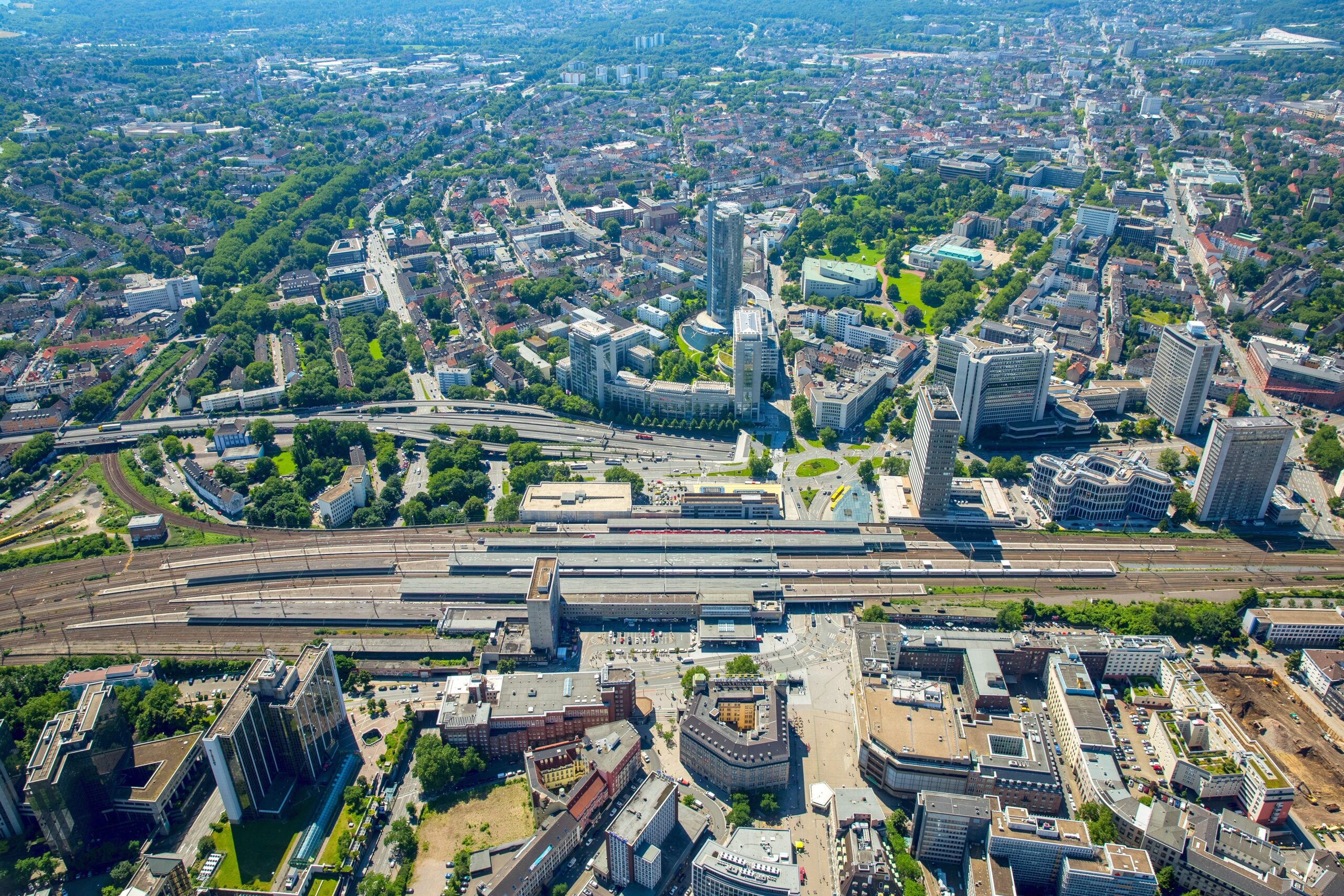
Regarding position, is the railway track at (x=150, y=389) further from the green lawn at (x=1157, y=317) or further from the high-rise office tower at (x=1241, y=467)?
the green lawn at (x=1157, y=317)

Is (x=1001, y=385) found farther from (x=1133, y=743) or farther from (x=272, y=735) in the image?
(x=272, y=735)

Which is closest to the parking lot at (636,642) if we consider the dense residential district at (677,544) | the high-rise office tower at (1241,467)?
the dense residential district at (677,544)

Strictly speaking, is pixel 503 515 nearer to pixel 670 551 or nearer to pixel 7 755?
pixel 670 551

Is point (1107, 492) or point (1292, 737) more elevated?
point (1107, 492)

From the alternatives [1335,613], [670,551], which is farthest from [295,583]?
[1335,613]

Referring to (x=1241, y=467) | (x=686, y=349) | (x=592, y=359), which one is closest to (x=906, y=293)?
(x=686, y=349)

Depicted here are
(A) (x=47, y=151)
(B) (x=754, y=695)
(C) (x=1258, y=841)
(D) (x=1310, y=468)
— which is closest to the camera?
(C) (x=1258, y=841)
